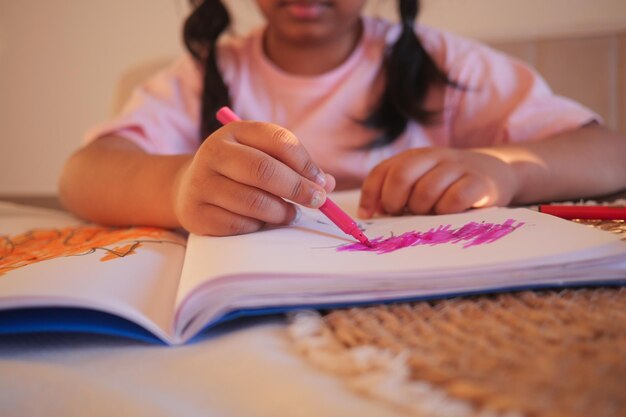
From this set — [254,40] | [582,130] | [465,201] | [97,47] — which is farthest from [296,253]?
[97,47]

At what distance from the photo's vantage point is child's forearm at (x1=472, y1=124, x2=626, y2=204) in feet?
1.87

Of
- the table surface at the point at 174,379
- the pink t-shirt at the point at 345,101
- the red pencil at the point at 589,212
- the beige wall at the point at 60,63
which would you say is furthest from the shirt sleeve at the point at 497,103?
the beige wall at the point at 60,63

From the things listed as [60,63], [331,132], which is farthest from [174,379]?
[60,63]

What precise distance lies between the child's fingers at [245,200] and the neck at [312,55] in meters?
0.53

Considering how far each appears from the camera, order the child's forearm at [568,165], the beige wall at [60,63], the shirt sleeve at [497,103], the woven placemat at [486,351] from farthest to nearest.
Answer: the beige wall at [60,63] → the shirt sleeve at [497,103] → the child's forearm at [568,165] → the woven placemat at [486,351]

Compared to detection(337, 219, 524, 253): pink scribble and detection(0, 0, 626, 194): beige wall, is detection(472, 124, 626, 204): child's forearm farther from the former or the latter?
detection(0, 0, 626, 194): beige wall

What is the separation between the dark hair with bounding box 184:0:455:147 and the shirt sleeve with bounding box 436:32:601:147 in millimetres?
28

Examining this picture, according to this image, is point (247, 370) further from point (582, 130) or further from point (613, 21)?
point (613, 21)

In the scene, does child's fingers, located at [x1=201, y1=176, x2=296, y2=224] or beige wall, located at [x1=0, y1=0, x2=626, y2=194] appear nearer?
child's fingers, located at [x1=201, y1=176, x2=296, y2=224]

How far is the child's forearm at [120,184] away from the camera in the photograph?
0.50m

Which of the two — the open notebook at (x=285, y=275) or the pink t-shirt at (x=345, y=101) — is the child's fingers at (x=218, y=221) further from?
the pink t-shirt at (x=345, y=101)

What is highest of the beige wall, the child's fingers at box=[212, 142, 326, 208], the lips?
the lips

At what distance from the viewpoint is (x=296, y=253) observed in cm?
32

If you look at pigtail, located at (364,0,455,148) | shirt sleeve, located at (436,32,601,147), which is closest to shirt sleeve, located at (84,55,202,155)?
pigtail, located at (364,0,455,148)
